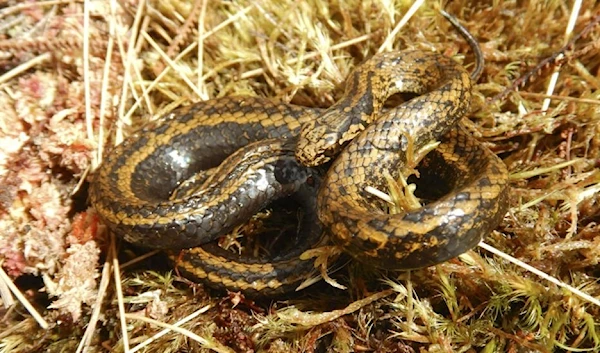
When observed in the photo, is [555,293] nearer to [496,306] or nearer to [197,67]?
[496,306]

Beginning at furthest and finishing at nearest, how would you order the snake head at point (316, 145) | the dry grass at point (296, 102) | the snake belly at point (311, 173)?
the snake head at point (316, 145) → the dry grass at point (296, 102) → the snake belly at point (311, 173)

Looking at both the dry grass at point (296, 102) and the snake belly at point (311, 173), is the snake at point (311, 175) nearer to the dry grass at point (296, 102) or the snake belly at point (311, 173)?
the snake belly at point (311, 173)

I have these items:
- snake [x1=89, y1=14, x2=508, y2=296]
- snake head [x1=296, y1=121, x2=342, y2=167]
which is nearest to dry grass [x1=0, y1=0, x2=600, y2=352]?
snake [x1=89, y1=14, x2=508, y2=296]

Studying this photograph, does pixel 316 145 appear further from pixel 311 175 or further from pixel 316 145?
pixel 311 175

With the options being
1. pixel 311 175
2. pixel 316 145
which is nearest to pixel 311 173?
pixel 311 175

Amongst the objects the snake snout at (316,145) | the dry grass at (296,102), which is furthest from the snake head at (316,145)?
the dry grass at (296,102)

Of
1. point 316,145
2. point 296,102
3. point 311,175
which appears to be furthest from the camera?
point 296,102

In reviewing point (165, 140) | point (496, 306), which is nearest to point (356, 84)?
point (165, 140)

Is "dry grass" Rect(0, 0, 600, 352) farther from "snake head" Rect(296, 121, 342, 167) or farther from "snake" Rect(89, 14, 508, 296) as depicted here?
"snake head" Rect(296, 121, 342, 167)
